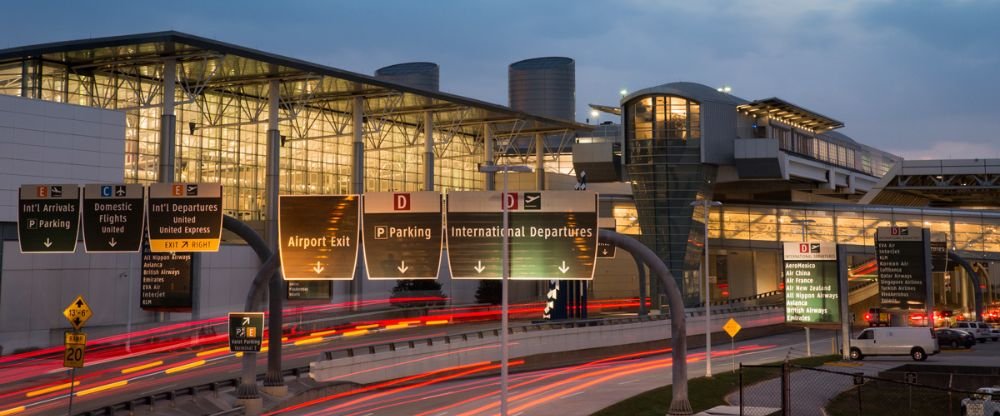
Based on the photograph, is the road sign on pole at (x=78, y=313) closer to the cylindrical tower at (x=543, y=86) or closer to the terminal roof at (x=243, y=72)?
the terminal roof at (x=243, y=72)

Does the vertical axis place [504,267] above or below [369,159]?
below

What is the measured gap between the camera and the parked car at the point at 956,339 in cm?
6438

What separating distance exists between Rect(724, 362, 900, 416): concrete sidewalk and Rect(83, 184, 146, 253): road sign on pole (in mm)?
20022

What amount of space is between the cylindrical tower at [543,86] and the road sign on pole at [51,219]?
151 m

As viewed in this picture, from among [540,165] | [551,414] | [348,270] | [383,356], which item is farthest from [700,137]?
[348,270]

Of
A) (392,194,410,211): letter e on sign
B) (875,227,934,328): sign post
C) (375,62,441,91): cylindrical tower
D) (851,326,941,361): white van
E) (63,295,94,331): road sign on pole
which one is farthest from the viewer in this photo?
(375,62,441,91): cylindrical tower

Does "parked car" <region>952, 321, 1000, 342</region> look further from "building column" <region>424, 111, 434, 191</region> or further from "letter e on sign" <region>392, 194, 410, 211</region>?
"letter e on sign" <region>392, 194, 410, 211</region>

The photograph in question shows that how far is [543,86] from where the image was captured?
185 m

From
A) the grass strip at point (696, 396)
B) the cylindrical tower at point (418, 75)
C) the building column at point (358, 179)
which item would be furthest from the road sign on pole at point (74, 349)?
the cylindrical tower at point (418, 75)

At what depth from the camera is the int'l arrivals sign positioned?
160ft

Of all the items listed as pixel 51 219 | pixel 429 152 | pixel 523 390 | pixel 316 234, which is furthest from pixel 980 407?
pixel 429 152

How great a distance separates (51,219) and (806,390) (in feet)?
96.5

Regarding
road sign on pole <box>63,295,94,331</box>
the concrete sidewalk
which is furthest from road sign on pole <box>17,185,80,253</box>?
the concrete sidewalk

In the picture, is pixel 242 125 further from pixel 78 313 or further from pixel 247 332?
pixel 78 313
